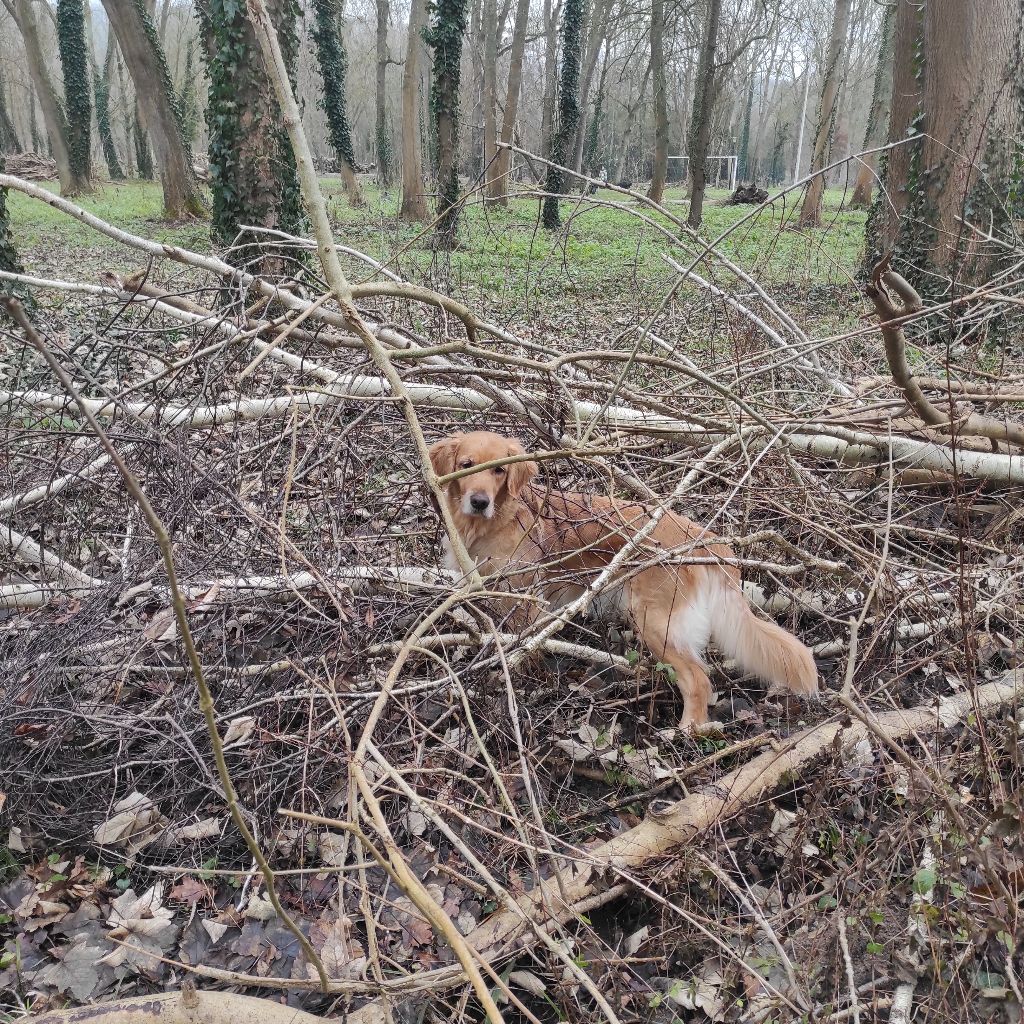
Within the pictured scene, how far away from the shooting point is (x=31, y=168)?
1265 inches

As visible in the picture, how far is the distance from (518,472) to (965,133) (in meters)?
8.14

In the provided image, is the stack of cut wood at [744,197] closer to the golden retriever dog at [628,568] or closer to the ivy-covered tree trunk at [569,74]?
the ivy-covered tree trunk at [569,74]

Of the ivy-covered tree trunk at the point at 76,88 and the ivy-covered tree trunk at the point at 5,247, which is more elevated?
the ivy-covered tree trunk at the point at 76,88

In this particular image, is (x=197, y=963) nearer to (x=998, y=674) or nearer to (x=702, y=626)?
(x=702, y=626)

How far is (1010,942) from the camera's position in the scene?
72.1 inches

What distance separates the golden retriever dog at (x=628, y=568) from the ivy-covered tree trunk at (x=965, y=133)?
6127 millimetres

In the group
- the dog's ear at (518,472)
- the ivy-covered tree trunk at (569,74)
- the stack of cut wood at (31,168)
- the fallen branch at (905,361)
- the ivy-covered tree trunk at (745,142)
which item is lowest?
the dog's ear at (518,472)

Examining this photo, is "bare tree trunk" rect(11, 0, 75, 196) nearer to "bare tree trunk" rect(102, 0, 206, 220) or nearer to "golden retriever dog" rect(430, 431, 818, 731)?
"bare tree trunk" rect(102, 0, 206, 220)

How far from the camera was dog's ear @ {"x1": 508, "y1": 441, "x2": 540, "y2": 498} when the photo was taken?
3.97 meters

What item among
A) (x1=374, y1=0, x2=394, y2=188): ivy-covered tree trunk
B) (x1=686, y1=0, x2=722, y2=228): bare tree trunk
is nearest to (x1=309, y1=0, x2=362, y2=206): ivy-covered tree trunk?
(x1=374, y1=0, x2=394, y2=188): ivy-covered tree trunk

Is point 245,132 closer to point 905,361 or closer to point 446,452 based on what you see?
point 446,452

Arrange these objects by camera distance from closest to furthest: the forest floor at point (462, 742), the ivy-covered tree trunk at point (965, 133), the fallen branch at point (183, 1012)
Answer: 1. the fallen branch at point (183, 1012)
2. the forest floor at point (462, 742)
3. the ivy-covered tree trunk at point (965, 133)

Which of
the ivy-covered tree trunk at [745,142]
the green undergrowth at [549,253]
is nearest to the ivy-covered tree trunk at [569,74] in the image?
the green undergrowth at [549,253]

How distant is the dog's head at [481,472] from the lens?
3.89 metres
